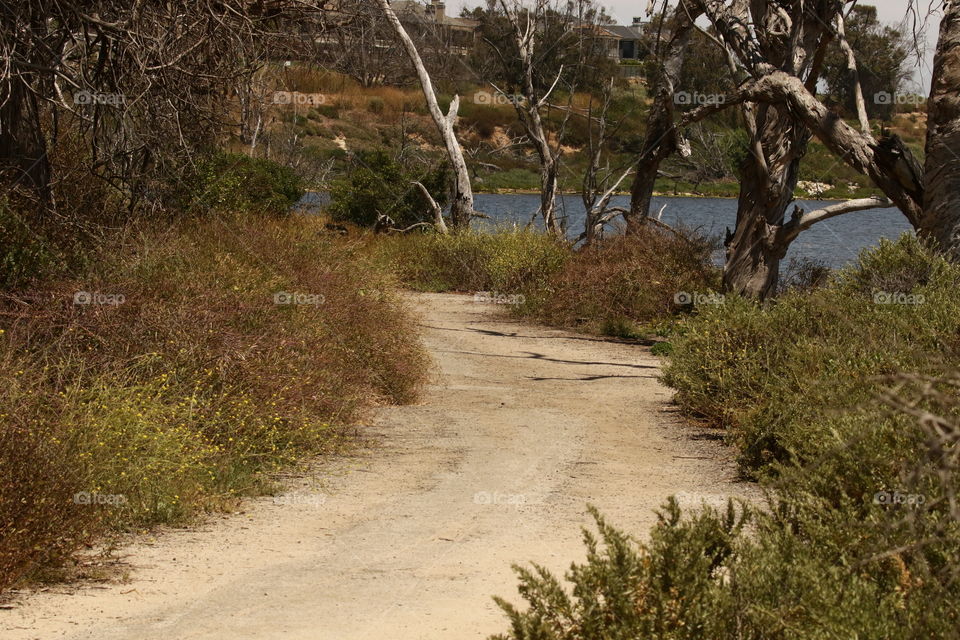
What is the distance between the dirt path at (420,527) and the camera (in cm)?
556

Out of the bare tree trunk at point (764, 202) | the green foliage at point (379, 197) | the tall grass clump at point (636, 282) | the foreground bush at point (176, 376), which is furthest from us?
the green foliage at point (379, 197)

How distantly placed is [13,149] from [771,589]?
8.43 metres

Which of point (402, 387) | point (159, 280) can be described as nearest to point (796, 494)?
point (159, 280)

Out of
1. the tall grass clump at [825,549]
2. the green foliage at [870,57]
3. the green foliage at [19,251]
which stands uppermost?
the green foliage at [870,57]

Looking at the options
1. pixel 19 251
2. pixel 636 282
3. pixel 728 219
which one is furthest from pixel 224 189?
pixel 728 219

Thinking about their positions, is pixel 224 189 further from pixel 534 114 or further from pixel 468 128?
pixel 468 128

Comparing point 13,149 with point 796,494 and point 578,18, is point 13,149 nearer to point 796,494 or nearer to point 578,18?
point 796,494

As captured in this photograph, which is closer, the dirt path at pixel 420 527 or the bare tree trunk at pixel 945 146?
the dirt path at pixel 420 527

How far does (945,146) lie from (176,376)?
8.47 metres

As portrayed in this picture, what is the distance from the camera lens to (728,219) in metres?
57.8

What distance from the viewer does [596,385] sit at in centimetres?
1442

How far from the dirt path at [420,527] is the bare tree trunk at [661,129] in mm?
8463

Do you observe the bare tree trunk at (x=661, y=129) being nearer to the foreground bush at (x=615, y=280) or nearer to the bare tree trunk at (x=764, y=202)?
the foreground bush at (x=615, y=280)

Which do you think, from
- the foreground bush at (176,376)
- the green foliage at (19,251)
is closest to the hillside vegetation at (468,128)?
the foreground bush at (176,376)
